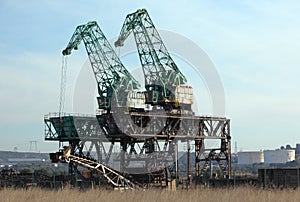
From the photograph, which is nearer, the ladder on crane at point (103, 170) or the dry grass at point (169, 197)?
the dry grass at point (169, 197)

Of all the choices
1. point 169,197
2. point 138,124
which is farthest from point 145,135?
point 169,197

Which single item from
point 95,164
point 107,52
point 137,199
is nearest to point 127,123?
point 95,164

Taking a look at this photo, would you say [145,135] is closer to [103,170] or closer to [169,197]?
[103,170]

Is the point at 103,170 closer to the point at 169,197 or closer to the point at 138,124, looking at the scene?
the point at 138,124

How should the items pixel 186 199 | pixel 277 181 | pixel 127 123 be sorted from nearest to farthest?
1. pixel 186 199
2. pixel 277 181
3. pixel 127 123

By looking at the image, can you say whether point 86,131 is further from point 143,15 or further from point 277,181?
point 277,181

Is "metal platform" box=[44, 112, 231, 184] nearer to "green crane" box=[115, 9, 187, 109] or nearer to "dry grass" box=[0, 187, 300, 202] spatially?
"green crane" box=[115, 9, 187, 109]

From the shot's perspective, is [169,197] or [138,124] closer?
[169,197]

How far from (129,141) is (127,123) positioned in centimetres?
589

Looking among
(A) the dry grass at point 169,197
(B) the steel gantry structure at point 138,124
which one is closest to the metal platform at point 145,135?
(B) the steel gantry structure at point 138,124

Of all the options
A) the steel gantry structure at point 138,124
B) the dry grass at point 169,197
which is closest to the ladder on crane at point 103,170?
the steel gantry structure at point 138,124

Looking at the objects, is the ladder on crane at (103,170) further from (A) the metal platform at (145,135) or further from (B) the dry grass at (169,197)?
(B) the dry grass at (169,197)

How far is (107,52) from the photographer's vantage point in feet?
297

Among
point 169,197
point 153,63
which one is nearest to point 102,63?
point 153,63
